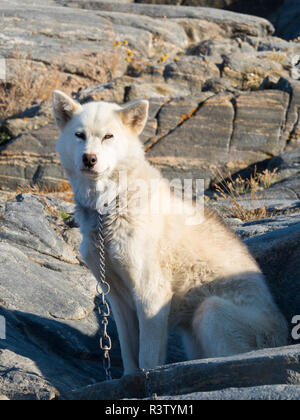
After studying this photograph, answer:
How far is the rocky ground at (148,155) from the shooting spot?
10.3ft

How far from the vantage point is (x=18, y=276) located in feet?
15.3

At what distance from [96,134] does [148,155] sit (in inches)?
352

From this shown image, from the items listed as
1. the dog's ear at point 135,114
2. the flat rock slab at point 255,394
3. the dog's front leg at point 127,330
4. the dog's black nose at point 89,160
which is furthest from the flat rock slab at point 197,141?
the flat rock slab at point 255,394

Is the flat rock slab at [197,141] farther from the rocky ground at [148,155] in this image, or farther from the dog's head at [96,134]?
the dog's head at [96,134]

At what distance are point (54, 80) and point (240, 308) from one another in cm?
1418

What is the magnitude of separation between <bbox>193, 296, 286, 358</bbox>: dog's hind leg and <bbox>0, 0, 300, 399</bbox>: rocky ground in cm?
32

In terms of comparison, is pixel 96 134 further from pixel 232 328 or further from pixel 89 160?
pixel 232 328

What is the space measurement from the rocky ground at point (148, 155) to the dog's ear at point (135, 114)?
189cm

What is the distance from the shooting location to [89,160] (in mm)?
3682

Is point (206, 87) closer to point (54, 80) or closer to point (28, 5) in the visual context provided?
point (54, 80)

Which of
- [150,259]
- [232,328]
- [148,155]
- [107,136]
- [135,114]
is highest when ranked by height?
[135,114]

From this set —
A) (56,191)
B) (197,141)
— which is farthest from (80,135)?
(197,141)
